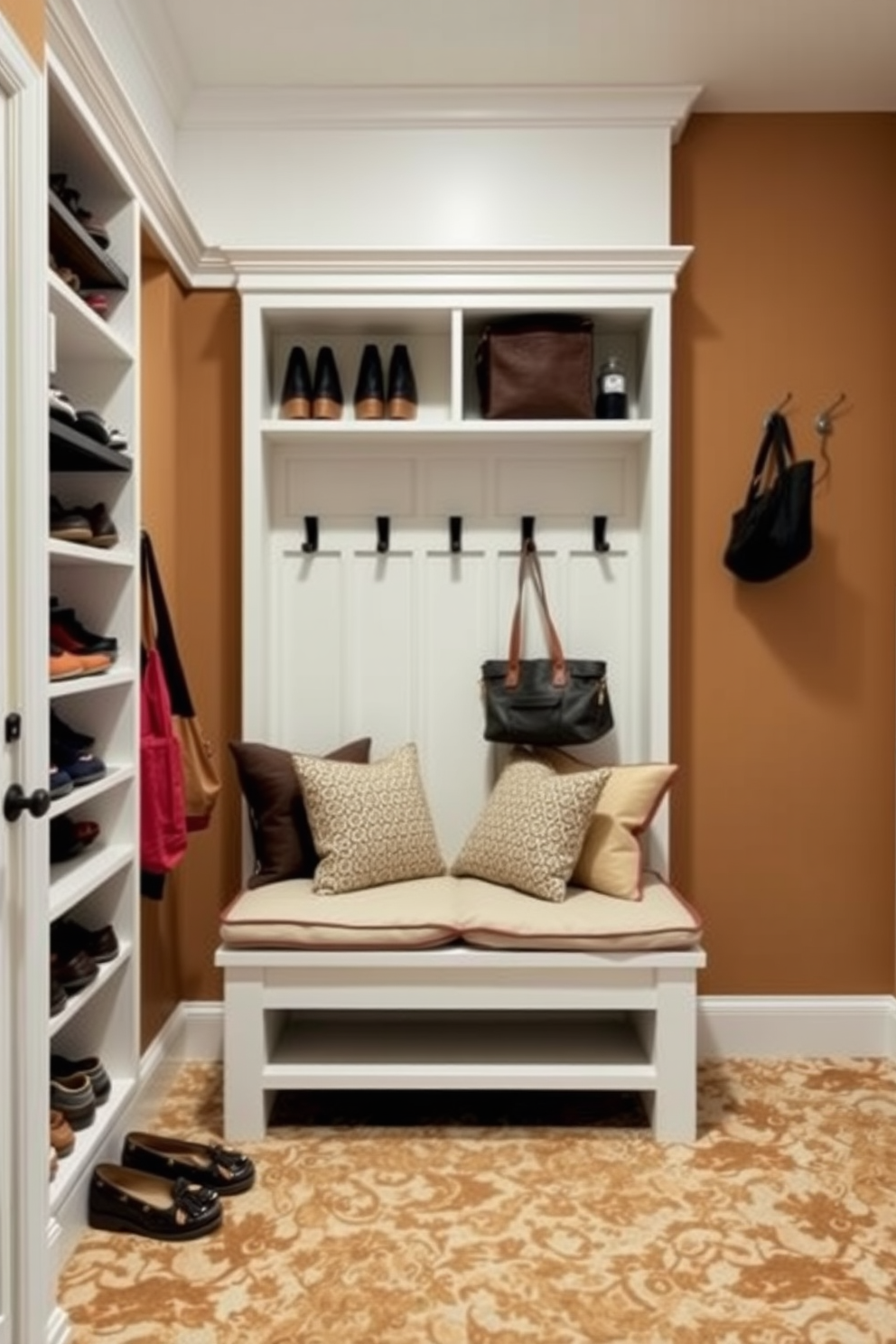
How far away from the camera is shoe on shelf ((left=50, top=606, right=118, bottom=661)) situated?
6.51 ft

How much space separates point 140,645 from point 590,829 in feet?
4.14

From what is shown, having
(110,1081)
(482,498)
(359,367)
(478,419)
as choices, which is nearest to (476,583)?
(482,498)

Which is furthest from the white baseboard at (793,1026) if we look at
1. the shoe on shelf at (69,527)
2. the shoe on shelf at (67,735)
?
the shoe on shelf at (69,527)

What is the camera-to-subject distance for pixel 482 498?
280 cm

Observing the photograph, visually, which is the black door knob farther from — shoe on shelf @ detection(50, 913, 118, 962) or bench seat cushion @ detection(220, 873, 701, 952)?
bench seat cushion @ detection(220, 873, 701, 952)

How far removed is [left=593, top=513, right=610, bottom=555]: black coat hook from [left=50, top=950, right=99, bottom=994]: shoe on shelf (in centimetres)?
175

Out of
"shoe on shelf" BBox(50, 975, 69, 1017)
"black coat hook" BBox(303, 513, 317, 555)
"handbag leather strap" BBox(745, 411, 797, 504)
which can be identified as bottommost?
"shoe on shelf" BBox(50, 975, 69, 1017)

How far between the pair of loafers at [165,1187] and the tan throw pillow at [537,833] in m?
0.92

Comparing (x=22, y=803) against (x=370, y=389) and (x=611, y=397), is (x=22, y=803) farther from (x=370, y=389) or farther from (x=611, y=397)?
(x=611, y=397)

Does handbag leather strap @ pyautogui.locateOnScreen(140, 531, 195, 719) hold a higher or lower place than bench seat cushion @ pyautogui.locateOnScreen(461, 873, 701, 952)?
higher

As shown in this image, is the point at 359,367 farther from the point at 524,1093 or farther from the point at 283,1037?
the point at 524,1093

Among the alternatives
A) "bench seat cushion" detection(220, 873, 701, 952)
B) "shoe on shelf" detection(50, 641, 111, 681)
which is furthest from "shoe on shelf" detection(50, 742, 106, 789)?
"bench seat cushion" detection(220, 873, 701, 952)

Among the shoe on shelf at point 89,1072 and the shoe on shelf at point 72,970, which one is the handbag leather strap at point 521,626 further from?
the shoe on shelf at point 89,1072

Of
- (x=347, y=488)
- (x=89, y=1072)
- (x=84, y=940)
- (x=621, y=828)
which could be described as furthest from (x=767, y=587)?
(x=89, y=1072)
